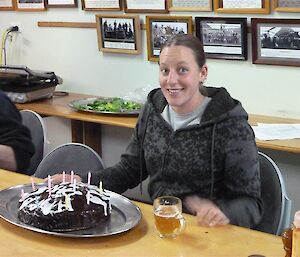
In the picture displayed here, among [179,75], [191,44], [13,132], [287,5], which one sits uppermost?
[287,5]

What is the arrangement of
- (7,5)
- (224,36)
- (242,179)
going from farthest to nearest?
(7,5)
(224,36)
(242,179)

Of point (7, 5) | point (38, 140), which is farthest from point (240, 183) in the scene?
point (7, 5)

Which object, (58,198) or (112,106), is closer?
(58,198)

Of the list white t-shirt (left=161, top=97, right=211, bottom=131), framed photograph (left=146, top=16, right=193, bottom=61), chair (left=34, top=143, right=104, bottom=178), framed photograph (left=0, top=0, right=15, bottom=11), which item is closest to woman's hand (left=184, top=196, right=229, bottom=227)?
white t-shirt (left=161, top=97, right=211, bottom=131)

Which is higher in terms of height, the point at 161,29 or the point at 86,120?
the point at 161,29

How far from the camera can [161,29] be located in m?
3.50

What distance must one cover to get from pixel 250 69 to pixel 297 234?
214cm

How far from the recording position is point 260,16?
3.10m

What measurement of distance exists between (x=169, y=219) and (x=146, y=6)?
2.33 metres

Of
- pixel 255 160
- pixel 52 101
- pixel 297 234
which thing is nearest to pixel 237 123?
pixel 255 160

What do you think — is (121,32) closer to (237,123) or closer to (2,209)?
(237,123)

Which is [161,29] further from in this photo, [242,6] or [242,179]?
[242,179]

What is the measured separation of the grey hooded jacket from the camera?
5.97ft

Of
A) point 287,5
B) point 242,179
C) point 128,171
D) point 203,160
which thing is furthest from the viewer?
point 287,5
